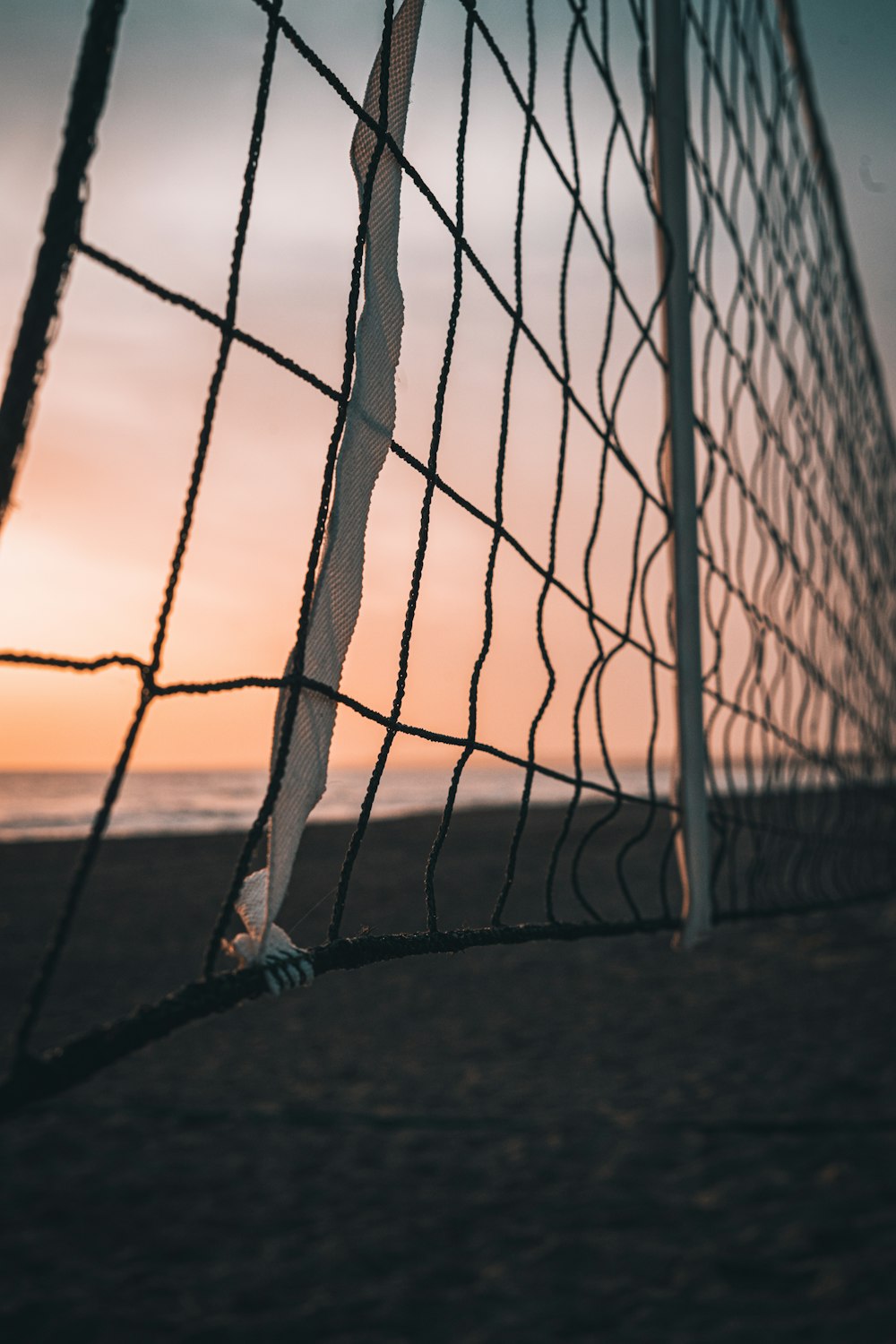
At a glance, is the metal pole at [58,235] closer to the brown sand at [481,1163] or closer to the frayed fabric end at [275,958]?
the frayed fabric end at [275,958]

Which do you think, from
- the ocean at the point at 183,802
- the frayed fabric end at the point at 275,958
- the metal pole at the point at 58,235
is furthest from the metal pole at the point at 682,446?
the ocean at the point at 183,802

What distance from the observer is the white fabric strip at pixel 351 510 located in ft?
3.31

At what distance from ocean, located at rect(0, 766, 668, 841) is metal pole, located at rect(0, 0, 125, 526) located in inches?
380

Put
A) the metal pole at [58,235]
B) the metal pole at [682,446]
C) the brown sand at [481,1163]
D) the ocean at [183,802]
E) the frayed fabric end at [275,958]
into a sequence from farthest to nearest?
the ocean at [183,802] → the brown sand at [481,1163] → the metal pole at [682,446] → the frayed fabric end at [275,958] → the metal pole at [58,235]

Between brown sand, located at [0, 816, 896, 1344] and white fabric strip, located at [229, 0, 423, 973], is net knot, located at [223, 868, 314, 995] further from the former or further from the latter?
brown sand, located at [0, 816, 896, 1344]

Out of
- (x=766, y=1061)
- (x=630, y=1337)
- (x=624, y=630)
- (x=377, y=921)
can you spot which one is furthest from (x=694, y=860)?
(x=377, y=921)

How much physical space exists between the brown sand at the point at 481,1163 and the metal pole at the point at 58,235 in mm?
2170

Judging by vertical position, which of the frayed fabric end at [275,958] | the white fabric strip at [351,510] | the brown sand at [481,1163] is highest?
the white fabric strip at [351,510]

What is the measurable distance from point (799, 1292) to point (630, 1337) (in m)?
0.42

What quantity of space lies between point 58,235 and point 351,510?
466mm

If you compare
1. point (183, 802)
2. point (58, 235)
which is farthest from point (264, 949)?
point (183, 802)

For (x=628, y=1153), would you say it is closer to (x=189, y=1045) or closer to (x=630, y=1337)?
(x=630, y=1337)

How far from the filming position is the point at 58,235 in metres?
0.64

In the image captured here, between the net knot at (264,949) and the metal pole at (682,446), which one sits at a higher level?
the metal pole at (682,446)
